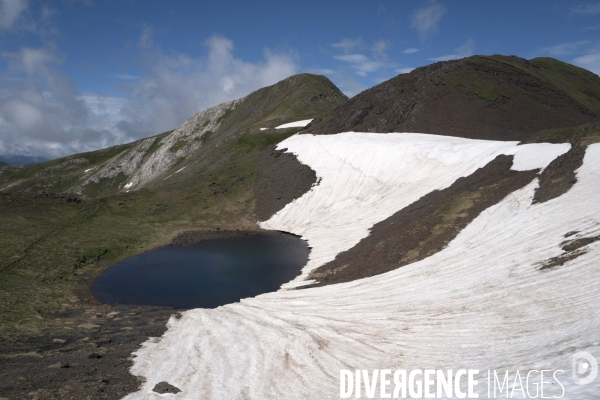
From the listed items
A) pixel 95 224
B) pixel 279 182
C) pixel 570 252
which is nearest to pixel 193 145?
pixel 279 182

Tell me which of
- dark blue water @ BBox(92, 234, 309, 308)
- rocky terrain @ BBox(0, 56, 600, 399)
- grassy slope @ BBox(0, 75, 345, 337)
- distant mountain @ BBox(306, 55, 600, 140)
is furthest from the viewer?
distant mountain @ BBox(306, 55, 600, 140)

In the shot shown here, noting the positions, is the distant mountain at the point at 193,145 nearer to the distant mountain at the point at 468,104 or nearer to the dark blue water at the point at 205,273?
the distant mountain at the point at 468,104

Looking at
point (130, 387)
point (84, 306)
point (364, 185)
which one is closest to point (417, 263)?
point (130, 387)

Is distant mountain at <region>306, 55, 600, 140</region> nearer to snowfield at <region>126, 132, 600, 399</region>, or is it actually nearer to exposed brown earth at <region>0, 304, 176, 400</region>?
snowfield at <region>126, 132, 600, 399</region>

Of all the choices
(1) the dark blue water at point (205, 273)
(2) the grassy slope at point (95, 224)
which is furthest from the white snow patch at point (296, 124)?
(1) the dark blue water at point (205, 273)

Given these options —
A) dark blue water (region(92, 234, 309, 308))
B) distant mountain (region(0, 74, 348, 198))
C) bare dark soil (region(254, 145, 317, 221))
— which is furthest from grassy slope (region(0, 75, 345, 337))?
dark blue water (region(92, 234, 309, 308))

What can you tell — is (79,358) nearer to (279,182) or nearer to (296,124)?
(279,182)

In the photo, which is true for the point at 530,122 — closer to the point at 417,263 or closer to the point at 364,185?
the point at 364,185
